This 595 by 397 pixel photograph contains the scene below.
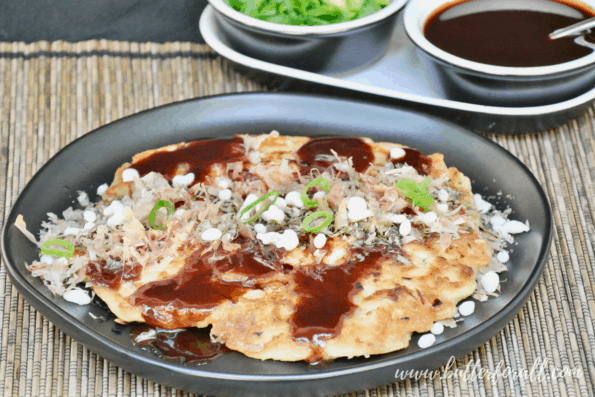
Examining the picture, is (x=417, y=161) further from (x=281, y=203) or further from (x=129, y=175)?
(x=129, y=175)

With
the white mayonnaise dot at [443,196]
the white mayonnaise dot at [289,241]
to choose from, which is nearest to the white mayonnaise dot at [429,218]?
the white mayonnaise dot at [443,196]

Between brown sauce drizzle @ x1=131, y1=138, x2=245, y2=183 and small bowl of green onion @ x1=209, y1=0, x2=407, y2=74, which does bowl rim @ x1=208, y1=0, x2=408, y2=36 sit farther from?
brown sauce drizzle @ x1=131, y1=138, x2=245, y2=183

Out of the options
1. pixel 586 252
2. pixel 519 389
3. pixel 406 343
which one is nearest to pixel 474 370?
pixel 519 389

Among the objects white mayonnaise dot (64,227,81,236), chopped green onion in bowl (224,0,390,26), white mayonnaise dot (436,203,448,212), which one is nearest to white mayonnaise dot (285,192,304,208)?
white mayonnaise dot (436,203,448,212)

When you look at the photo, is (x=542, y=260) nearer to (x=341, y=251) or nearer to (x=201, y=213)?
(x=341, y=251)

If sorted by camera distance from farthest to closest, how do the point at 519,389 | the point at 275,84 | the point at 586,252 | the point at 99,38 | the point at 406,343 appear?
the point at 99,38 < the point at 275,84 < the point at 586,252 < the point at 519,389 < the point at 406,343

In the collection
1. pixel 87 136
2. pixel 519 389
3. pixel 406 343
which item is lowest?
pixel 519 389
